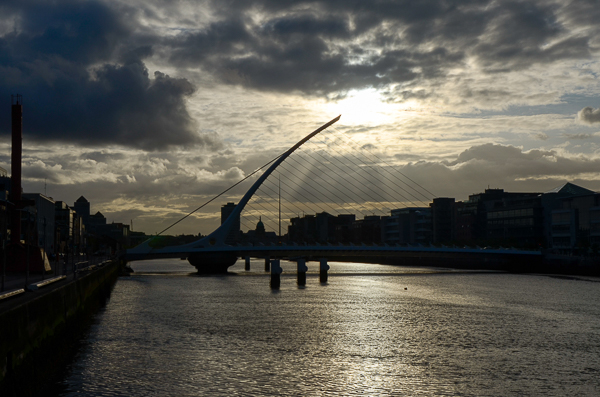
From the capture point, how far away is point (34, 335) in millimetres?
18297

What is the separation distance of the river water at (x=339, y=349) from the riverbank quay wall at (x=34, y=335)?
2.90ft

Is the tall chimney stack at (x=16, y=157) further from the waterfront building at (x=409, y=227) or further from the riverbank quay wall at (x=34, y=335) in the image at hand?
the waterfront building at (x=409, y=227)

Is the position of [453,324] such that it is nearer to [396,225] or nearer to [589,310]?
[589,310]

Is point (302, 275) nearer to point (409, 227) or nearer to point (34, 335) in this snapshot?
point (34, 335)

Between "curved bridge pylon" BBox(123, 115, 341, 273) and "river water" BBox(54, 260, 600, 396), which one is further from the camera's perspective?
"curved bridge pylon" BBox(123, 115, 341, 273)

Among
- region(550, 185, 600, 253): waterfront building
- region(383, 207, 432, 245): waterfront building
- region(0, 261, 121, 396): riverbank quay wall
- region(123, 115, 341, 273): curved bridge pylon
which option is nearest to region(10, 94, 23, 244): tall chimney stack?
region(0, 261, 121, 396): riverbank quay wall

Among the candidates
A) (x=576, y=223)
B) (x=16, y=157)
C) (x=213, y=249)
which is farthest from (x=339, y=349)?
(x=576, y=223)

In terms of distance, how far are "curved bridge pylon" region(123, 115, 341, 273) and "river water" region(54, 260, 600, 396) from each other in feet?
137

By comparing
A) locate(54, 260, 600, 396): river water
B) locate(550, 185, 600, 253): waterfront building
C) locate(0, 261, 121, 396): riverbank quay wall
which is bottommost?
locate(54, 260, 600, 396): river water

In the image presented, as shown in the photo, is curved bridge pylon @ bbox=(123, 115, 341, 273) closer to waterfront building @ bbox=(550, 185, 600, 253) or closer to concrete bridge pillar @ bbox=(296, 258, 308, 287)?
concrete bridge pillar @ bbox=(296, 258, 308, 287)

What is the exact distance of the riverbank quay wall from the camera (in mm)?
15172

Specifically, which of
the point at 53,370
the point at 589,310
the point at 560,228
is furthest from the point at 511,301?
the point at 560,228

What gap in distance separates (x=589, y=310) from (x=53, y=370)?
31785 mm

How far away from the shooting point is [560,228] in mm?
105062
